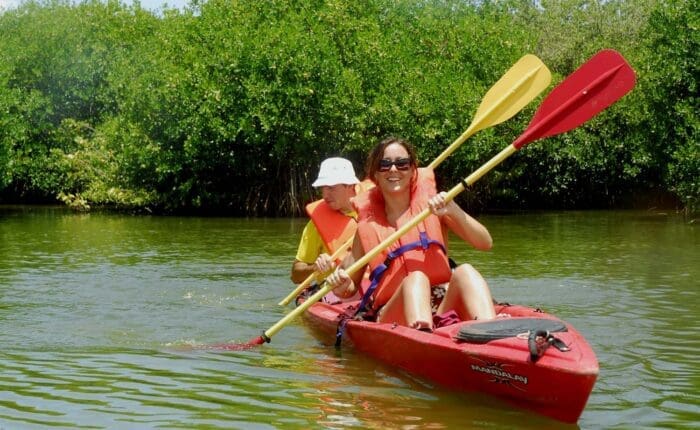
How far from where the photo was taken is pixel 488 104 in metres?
8.13

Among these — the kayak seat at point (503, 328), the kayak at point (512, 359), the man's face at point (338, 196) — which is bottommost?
the kayak at point (512, 359)

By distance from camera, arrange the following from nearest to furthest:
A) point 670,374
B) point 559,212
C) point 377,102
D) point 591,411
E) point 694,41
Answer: point 591,411 → point 670,374 → point 694,41 → point 377,102 → point 559,212

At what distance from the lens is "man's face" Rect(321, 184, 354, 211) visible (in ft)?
28.9

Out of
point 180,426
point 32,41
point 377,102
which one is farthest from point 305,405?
point 32,41

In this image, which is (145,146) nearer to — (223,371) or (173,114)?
(173,114)

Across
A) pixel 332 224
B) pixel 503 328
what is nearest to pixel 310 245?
pixel 332 224

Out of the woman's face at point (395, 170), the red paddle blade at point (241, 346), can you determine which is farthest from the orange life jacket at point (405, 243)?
the red paddle blade at point (241, 346)

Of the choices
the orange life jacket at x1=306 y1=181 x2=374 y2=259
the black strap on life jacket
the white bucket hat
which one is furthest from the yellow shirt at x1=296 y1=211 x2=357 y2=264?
the black strap on life jacket

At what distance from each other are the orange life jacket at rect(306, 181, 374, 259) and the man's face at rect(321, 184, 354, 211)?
57 mm

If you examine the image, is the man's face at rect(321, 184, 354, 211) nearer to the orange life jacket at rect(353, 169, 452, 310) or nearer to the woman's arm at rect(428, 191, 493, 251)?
the orange life jacket at rect(353, 169, 452, 310)

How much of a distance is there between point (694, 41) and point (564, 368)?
62.6 ft

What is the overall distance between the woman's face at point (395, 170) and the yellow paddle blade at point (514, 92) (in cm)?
98

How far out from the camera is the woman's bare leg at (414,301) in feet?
21.5

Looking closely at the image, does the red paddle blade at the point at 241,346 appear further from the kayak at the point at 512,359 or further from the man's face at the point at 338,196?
the kayak at the point at 512,359
